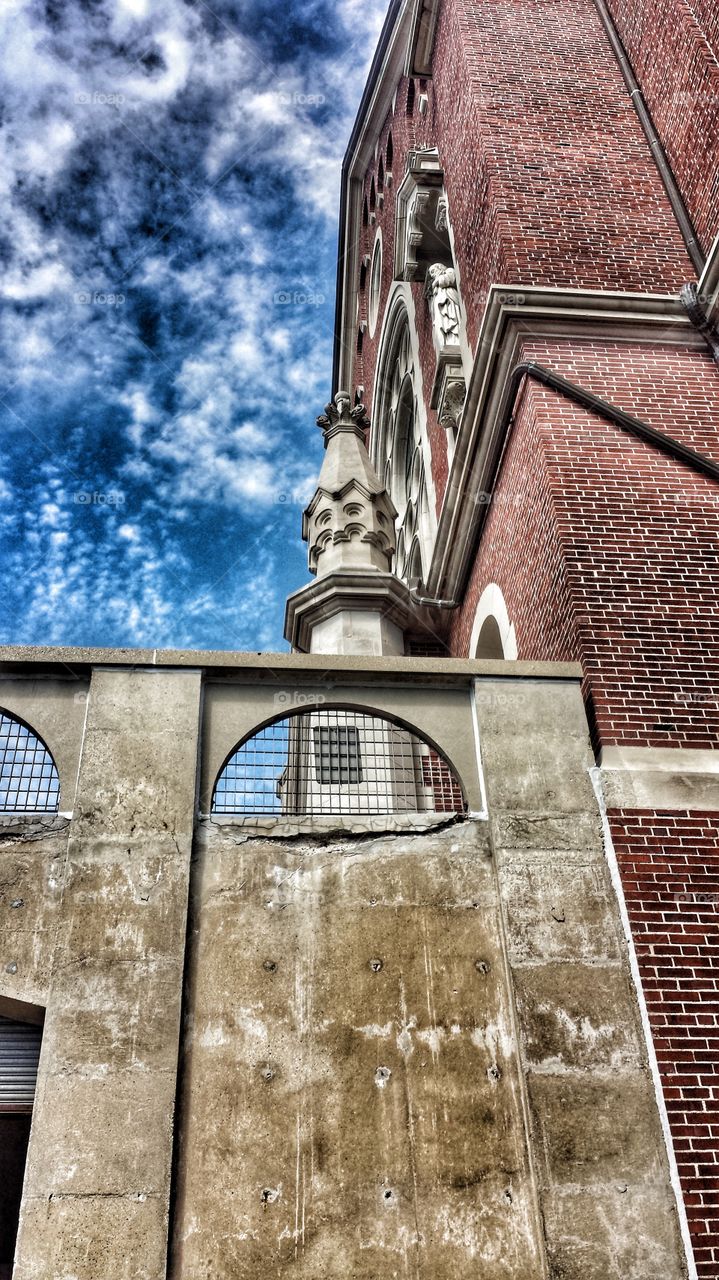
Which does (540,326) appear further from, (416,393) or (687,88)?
(416,393)

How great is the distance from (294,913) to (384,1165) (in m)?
1.36

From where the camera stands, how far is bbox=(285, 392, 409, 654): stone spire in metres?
10.8

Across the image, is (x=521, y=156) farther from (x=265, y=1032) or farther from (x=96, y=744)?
(x=265, y=1032)

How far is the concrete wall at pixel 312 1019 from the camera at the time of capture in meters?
5.01

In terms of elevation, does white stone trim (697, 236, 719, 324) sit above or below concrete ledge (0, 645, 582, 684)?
above

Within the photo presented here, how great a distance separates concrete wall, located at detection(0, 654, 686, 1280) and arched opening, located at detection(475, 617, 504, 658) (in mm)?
4064

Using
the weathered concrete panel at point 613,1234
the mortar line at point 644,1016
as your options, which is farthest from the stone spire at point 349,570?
the weathered concrete panel at point 613,1234

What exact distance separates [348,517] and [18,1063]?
24.3 ft

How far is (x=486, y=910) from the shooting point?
5.90 m

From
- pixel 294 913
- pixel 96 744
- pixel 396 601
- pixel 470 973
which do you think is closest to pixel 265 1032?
pixel 294 913


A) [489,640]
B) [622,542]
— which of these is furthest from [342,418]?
[622,542]

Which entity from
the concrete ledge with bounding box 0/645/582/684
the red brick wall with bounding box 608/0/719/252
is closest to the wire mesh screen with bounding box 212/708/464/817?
the concrete ledge with bounding box 0/645/582/684

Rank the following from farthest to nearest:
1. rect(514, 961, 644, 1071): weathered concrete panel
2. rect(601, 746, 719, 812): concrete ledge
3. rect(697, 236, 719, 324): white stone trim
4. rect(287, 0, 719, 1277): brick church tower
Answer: rect(697, 236, 719, 324): white stone trim → rect(601, 746, 719, 812): concrete ledge → rect(287, 0, 719, 1277): brick church tower → rect(514, 961, 644, 1071): weathered concrete panel

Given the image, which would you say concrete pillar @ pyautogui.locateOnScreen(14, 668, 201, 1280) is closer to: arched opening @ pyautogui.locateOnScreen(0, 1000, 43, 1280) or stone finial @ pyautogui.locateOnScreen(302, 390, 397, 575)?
arched opening @ pyautogui.locateOnScreen(0, 1000, 43, 1280)
